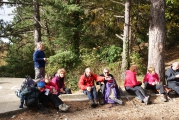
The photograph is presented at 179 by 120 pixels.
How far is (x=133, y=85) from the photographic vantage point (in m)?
7.80

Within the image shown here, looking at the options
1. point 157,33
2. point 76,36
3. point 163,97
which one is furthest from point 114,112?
point 76,36

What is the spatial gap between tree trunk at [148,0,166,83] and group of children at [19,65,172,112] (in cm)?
97

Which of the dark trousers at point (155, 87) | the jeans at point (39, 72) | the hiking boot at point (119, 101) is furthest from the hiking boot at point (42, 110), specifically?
the dark trousers at point (155, 87)

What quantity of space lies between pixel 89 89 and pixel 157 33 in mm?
3408

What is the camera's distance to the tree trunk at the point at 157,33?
28.9 feet

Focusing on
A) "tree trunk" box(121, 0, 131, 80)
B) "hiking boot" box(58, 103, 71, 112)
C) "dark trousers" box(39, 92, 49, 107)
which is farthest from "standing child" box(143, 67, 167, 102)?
"tree trunk" box(121, 0, 131, 80)

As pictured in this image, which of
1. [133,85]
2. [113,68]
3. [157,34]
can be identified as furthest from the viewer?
[113,68]

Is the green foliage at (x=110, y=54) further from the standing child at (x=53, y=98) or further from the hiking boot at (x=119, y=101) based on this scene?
the standing child at (x=53, y=98)

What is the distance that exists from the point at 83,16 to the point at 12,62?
6.81m

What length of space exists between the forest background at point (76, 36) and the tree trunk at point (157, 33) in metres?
4.69

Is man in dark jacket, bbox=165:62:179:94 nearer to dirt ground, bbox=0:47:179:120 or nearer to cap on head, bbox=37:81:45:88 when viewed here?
dirt ground, bbox=0:47:179:120

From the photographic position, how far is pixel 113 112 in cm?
686

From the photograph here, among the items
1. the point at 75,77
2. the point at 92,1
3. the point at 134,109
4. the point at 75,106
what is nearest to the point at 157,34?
the point at 134,109

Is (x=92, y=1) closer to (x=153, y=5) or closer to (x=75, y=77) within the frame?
(x=75, y=77)
